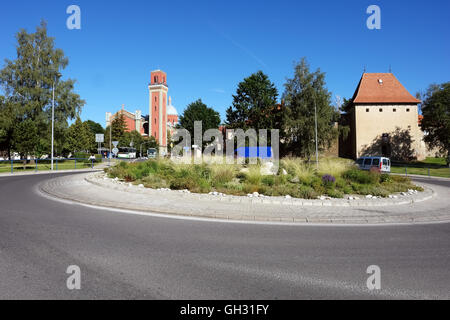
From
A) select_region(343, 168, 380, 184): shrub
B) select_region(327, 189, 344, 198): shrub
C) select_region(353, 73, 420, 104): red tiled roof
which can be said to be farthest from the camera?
select_region(353, 73, 420, 104): red tiled roof

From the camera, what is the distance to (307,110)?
1453 inches

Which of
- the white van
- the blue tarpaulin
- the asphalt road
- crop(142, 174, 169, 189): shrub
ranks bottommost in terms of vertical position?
the asphalt road

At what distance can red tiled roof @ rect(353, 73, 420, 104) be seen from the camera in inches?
1750

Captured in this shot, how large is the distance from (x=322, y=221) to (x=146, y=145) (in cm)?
7513

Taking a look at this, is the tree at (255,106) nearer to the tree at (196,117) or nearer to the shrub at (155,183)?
the tree at (196,117)

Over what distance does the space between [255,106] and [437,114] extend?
2600cm

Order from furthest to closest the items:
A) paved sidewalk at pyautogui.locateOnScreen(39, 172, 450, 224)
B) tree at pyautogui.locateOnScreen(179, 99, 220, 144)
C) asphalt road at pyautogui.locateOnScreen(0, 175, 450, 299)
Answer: tree at pyautogui.locateOnScreen(179, 99, 220, 144) → paved sidewalk at pyautogui.locateOnScreen(39, 172, 450, 224) → asphalt road at pyautogui.locateOnScreen(0, 175, 450, 299)

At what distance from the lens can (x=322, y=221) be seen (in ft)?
21.9

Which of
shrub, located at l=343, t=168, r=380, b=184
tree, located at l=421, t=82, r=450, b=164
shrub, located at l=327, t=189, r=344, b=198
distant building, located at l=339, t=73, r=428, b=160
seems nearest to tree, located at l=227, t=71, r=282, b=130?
distant building, located at l=339, t=73, r=428, b=160

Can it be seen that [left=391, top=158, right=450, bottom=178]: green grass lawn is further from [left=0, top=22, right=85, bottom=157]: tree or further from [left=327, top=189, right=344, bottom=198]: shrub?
[left=0, top=22, right=85, bottom=157]: tree

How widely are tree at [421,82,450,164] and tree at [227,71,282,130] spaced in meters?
22.0

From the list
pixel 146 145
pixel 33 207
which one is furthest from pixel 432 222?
pixel 146 145

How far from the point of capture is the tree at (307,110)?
36594 millimetres
